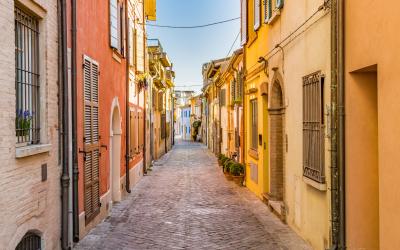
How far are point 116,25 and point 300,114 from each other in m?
6.02

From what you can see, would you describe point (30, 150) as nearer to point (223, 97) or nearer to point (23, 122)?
point (23, 122)

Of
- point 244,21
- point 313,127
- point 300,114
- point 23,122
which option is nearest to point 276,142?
point 300,114

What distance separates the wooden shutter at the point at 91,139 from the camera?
9109 mm

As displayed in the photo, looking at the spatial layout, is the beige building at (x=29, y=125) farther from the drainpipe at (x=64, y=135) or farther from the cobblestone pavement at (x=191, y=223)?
the cobblestone pavement at (x=191, y=223)

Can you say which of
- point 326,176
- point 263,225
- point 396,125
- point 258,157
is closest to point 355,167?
point 326,176

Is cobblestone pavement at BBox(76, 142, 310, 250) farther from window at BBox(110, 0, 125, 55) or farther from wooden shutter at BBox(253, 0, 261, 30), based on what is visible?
wooden shutter at BBox(253, 0, 261, 30)

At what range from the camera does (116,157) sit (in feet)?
43.3

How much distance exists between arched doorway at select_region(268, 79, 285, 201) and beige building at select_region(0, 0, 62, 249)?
18.8 ft

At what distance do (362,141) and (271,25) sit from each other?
6139 millimetres

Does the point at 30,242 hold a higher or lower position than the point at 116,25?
lower

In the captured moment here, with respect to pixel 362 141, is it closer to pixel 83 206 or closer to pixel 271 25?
pixel 83 206

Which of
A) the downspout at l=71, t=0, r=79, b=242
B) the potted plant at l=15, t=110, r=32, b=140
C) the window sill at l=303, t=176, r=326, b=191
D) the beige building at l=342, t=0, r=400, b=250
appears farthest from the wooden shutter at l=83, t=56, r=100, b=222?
the beige building at l=342, t=0, r=400, b=250

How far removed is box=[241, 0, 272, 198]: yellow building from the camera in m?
12.6

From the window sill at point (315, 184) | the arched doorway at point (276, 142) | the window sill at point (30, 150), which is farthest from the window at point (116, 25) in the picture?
the window sill at point (315, 184)
